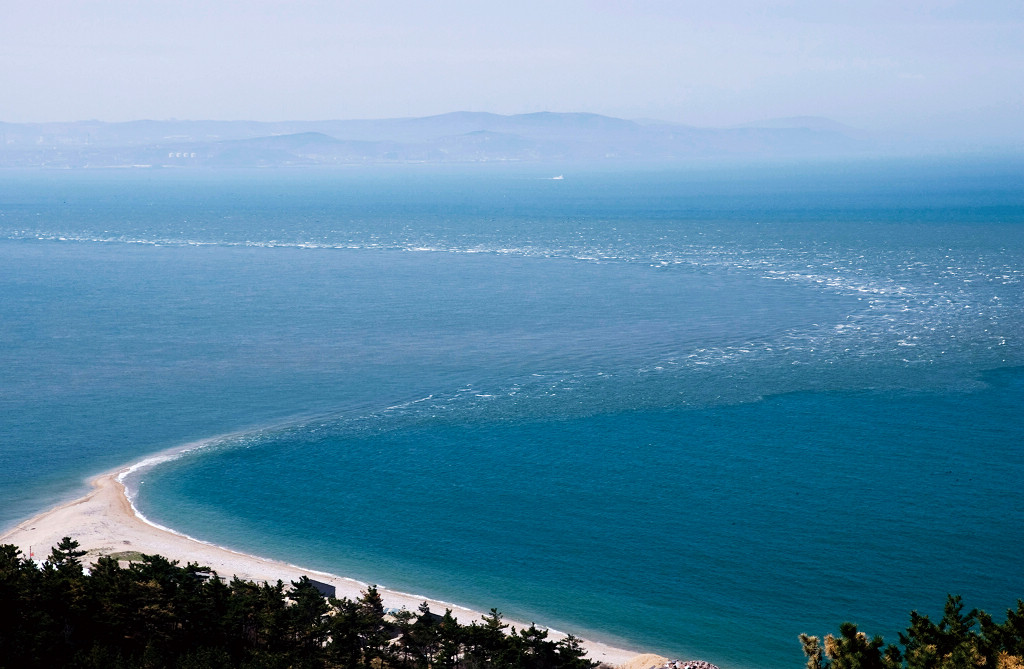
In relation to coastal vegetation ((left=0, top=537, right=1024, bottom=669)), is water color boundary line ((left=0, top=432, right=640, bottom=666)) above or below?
below

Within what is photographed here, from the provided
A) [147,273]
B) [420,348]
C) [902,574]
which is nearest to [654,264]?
[420,348]

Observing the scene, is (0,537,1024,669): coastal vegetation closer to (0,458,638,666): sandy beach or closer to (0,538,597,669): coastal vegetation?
(0,538,597,669): coastal vegetation

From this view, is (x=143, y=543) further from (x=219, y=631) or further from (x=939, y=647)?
(x=939, y=647)

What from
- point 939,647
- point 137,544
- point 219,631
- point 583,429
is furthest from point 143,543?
point 939,647

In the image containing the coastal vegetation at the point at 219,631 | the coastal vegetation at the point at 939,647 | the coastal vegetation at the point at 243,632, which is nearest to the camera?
the coastal vegetation at the point at 939,647

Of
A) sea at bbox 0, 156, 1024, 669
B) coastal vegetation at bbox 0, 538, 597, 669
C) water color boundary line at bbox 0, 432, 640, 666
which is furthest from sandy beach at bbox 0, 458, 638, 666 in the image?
coastal vegetation at bbox 0, 538, 597, 669

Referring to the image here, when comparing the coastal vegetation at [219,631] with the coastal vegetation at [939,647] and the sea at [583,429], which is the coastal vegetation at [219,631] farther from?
the sea at [583,429]

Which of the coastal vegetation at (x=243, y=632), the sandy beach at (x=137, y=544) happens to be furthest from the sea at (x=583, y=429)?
the coastal vegetation at (x=243, y=632)
